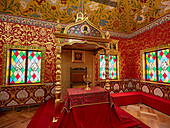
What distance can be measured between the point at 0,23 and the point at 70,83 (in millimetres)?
3823

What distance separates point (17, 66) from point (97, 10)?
175 inches

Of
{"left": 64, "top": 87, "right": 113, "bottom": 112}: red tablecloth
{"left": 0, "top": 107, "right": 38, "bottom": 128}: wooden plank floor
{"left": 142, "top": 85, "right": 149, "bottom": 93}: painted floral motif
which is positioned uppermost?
{"left": 64, "top": 87, "right": 113, "bottom": 112}: red tablecloth

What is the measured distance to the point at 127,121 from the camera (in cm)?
250

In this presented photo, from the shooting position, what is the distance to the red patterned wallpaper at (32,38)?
3.70m

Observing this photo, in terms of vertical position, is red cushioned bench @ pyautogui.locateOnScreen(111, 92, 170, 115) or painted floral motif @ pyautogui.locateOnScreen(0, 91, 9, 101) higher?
painted floral motif @ pyautogui.locateOnScreen(0, 91, 9, 101)

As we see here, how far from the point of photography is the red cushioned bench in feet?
11.1

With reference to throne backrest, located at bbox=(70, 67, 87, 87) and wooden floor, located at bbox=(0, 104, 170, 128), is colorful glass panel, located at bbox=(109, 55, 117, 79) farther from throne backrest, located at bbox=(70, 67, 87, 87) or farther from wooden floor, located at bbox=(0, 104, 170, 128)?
wooden floor, located at bbox=(0, 104, 170, 128)

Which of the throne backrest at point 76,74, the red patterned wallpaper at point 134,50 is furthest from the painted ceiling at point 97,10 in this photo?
the throne backrest at point 76,74

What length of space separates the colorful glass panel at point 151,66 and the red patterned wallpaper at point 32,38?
494cm

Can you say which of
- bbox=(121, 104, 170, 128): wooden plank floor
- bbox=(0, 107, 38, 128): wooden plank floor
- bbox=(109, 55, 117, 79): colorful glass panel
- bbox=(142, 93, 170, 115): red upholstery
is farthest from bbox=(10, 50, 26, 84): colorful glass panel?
bbox=(142, 93, 170, 115): red upholstery

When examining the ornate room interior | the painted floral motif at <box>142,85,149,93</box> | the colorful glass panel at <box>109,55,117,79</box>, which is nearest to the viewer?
the ornate room interior

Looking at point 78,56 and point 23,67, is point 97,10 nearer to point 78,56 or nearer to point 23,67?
point 78,56

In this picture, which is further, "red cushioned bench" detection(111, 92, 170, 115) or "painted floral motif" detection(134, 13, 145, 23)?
"painted floral motif" detection(134, 13, 145, 23)

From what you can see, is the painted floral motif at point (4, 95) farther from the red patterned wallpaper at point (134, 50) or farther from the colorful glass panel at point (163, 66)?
the colorful glass panel at point (163, 66)
